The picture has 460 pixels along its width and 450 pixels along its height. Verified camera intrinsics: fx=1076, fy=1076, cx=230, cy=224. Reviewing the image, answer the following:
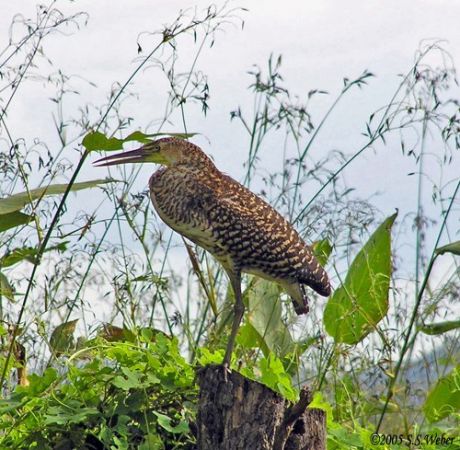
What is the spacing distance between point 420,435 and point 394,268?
1.33 meters

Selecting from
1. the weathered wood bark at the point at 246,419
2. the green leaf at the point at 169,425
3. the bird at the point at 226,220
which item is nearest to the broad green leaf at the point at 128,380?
the green leaf at the point at 169,425

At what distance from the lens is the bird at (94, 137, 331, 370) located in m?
5.54

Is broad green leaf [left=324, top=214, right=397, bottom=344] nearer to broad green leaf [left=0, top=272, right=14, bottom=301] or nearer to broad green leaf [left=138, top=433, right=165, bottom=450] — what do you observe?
broad green leaf [left=138, top=433, right=165, bottom=450]

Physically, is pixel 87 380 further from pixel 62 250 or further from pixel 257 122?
pixel 257 122

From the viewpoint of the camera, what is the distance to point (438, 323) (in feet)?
16.7

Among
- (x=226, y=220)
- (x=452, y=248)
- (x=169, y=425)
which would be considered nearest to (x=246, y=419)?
(x=169, y=425)

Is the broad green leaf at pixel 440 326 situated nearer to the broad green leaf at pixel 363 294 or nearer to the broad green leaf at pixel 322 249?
the broad green leaf at pixel 363 294

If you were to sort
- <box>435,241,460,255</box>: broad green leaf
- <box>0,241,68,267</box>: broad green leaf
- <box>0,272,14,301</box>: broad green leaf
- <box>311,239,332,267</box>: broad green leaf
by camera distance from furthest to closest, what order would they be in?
<box>311,239,332,267</box>: broad green leaf, <box>0,272,14,301</box>: broad green leaf, <box>0,241,68,267</box>: broad green leaf, <box>435,241,460,255</box>: broad green leaf

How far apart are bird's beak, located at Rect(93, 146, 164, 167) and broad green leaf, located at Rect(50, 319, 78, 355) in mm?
984

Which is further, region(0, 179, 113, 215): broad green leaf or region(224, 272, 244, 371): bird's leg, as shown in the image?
region(224, 272, 244, 371): bird's leg

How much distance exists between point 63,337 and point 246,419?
137cm

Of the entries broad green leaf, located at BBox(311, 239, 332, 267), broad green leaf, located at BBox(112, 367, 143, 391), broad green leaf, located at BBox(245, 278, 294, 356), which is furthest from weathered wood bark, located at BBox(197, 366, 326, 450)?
broad green leaf, located at BBox(311, 239, 332, 267)

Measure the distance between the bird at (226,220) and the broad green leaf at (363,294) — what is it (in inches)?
11.1

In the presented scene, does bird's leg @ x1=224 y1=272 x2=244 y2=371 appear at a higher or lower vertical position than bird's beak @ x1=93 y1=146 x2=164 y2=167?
lower
